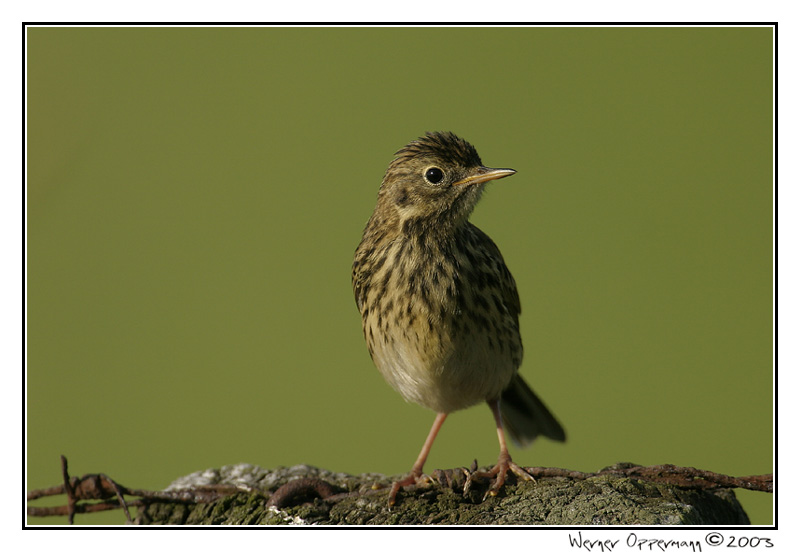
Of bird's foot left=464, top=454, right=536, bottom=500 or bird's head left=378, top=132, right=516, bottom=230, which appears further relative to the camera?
bird's head left=378, top=132, right=516, bottom=230

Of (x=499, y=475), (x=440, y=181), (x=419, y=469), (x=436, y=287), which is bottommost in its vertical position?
(x=419, y=469)

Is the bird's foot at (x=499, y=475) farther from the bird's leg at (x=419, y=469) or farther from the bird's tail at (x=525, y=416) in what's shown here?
the bird's tail at (x=525, y=416)

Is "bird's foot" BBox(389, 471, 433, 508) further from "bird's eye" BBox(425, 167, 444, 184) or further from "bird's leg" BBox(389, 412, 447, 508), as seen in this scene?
"bird's eye" BBox(425, 167, 444, 184)

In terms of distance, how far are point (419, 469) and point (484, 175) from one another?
1614mm

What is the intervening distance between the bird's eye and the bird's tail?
4.45ft

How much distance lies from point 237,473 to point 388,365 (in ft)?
3.30

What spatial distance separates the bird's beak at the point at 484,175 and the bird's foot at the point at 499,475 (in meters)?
1.42

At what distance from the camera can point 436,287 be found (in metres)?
4.11

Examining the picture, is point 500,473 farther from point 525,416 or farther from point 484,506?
point 525,416

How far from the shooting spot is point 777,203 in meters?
3.79

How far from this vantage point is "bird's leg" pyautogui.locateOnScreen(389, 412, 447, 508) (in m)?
3.52

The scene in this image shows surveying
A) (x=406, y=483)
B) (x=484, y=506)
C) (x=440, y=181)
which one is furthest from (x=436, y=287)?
(x=484, y=506)

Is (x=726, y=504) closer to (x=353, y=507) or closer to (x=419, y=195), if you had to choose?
(x=353, y=507)

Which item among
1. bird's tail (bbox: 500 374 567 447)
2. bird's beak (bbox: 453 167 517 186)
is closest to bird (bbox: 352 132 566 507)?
bird's beak (bbox: 453 167 517 186)
